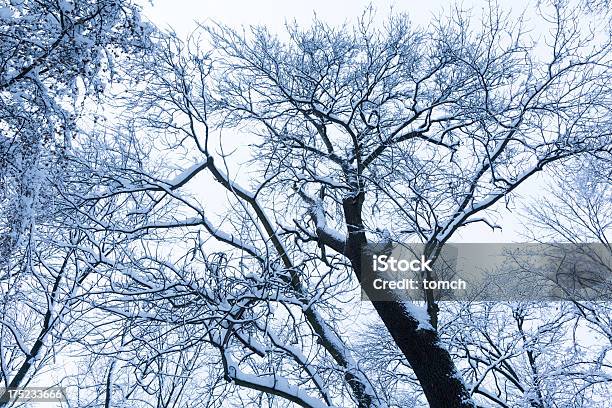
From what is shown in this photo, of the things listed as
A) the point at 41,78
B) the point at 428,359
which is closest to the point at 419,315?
the point at 428,359

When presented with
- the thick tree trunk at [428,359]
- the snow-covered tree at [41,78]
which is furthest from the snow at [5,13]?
the thick tree trunk at [428,359]

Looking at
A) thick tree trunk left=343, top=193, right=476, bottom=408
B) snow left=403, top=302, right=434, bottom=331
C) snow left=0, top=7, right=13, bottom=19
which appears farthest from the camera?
snow left=403, top=302, right=434, bottom=331

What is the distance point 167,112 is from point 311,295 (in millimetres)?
3139

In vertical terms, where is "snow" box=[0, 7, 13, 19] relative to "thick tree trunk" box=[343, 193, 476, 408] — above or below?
above

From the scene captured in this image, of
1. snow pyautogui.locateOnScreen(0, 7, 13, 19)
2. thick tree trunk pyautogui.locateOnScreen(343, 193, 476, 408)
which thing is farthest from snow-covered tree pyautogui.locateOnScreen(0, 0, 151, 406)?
thick tree trunk pyautogui.locateOnScreen(343, 193, 476, 408)

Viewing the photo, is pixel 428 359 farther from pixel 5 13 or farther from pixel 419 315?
pixel 5 13

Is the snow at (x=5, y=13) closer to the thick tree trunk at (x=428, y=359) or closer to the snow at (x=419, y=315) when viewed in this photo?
the thick tree trunk at (x=428, y=359)

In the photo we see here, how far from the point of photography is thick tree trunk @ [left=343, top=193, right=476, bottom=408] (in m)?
5.74

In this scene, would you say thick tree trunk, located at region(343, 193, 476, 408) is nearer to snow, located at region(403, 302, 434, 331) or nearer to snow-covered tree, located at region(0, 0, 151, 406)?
snow, located at region(403, 302, 434, 331)

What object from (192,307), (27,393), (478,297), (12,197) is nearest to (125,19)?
(12,197)

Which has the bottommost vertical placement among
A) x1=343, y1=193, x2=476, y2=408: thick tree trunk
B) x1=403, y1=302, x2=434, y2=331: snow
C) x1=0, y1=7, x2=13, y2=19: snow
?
x1=343, y1=193, x2=476, y2=408: thick tree trunk

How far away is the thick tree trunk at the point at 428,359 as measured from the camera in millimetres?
5738

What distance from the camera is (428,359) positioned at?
19.5 ft

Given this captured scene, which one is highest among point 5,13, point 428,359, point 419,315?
point 5,13
